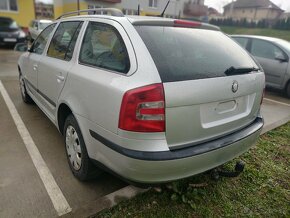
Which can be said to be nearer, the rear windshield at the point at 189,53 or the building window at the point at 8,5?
the rear windshield at the point at 189,53

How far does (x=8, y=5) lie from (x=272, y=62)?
17465mm

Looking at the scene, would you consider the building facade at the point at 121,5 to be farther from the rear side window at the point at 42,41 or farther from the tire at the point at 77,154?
the tire at the point at 77,154

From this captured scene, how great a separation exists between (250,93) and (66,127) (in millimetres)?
1823

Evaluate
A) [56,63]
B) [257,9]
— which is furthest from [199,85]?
[257,9]

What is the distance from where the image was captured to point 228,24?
Answer: 45781 mm

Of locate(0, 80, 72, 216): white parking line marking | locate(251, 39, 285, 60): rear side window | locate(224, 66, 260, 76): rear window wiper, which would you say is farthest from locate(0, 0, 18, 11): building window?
locate(224, 66, 260, 76): rear window wiper

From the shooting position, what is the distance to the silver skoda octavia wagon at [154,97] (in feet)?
6.06

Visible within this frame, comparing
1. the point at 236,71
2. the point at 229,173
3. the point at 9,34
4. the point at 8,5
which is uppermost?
the point at 8,5

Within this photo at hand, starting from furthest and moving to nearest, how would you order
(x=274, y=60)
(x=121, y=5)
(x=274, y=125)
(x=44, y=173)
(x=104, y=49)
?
1. (x=121, y=5)
2. (x=274, y=60)
3. (x=274, y=125)
4. (x=44, y=173)
5. (x=104, y=49)

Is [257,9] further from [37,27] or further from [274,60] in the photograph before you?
[274,60]

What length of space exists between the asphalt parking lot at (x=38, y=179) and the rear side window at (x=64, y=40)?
113 cm

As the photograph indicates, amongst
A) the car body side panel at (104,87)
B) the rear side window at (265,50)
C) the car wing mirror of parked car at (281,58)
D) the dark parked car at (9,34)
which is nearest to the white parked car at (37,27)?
the dark parked car at (9,34)

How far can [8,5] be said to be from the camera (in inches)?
690

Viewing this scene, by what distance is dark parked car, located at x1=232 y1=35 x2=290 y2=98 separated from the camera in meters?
6.32
